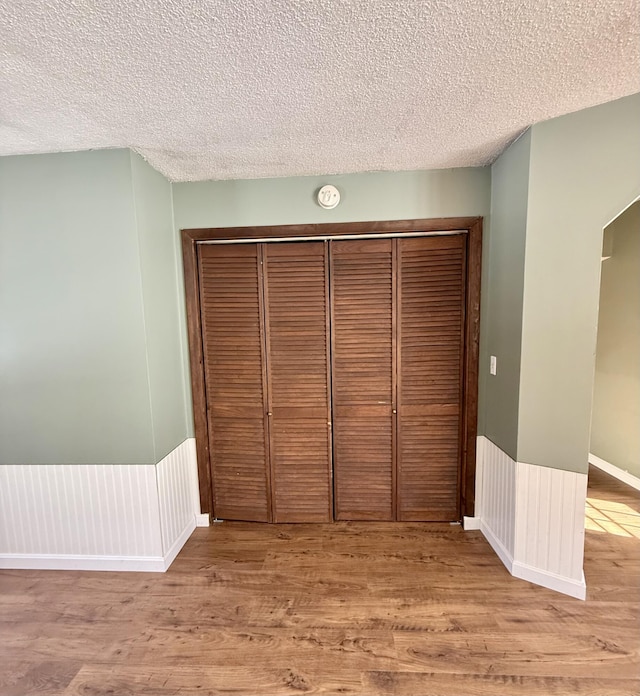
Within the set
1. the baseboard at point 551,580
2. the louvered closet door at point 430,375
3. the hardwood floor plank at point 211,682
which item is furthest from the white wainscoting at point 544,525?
the hardwood floor plank at point 211,682

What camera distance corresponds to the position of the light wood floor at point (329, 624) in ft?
4.11

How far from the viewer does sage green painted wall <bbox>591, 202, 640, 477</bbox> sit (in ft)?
8.36

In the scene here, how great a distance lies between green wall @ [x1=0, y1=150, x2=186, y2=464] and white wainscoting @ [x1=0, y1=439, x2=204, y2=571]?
0.10 m

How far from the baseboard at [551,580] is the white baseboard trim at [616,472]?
152cm

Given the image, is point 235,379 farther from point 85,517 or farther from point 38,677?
point 38,677

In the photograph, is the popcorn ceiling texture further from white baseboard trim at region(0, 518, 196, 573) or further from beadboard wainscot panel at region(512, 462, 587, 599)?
white baseboard trim at region(0, 518, 196, 573)

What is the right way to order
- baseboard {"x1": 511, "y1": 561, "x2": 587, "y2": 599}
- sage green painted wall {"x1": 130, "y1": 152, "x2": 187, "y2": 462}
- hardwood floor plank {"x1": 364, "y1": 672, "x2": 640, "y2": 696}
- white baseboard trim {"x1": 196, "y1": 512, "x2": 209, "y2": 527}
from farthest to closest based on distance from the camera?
white baseboard trim {"x1": 196, "y1": 512, "x2": 209, "y2": 527} < sage green painted wall {"x1": 130, "y1": 152, "x2": 187, "y2": 462} < baseboard {"x1": 511, "y1": 561, "x2": 587, "y2": 599} < hardwood floor plank {"x1": 364, "y1": 672, "x2": 640, "y2": 696}

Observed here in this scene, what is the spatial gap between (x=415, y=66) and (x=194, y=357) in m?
1.86

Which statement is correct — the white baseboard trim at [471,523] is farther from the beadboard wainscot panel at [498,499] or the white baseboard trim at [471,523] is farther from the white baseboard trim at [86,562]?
the white baseboard trim at [86,562]

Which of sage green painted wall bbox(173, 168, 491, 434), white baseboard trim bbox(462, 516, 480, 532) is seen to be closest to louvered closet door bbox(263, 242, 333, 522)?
sage green painted wall bbox(173, 168, 491, 434)

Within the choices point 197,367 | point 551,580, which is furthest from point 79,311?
point 551,580

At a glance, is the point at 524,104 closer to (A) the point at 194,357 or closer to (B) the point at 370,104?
(B) the point at 370,104

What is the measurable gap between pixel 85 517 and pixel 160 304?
129 centimetres

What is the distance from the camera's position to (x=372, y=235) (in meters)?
2.00
